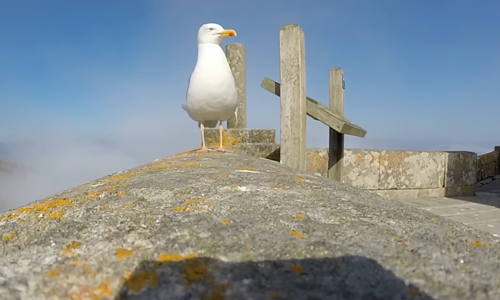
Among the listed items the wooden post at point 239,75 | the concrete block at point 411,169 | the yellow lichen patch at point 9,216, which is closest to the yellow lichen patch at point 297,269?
the yellow lichen patch at point 9,216

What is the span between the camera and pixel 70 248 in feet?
3.22

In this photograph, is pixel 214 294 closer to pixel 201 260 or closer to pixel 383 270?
pixel 201 260

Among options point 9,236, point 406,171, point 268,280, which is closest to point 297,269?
point 268,280

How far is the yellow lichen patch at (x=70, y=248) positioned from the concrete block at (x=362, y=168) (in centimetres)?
544

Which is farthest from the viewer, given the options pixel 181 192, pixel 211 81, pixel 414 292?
pixel 211 81

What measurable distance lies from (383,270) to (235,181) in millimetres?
1023

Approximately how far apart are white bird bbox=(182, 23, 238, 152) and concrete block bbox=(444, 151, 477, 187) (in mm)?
5520

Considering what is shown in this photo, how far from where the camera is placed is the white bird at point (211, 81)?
11.3 ft

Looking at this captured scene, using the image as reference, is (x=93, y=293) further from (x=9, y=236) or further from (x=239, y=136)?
(x=239, y=136)

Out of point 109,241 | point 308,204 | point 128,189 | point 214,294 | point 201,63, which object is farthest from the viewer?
point 201,63

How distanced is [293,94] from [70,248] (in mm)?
Answer: 3555

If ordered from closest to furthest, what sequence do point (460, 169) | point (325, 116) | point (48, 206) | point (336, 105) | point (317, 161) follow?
point (48, 206) → point (325, 116) → point (336, 105) → point (317, 161) → point (460, 169)

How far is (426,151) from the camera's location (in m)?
6.89

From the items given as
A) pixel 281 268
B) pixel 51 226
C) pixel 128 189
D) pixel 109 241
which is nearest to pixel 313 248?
pixel 281 268
